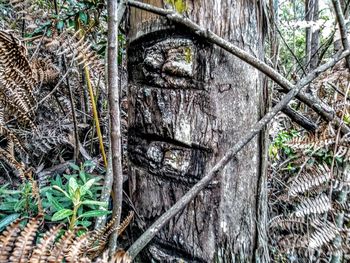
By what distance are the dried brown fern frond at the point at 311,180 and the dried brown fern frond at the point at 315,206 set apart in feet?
0.14

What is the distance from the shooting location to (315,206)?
1073mm

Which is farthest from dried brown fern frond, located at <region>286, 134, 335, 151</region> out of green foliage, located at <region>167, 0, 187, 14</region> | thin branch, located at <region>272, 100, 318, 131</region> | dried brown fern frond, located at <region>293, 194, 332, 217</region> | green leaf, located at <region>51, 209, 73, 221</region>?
green leaf, located at <region>51, 209, 73, 221</region>

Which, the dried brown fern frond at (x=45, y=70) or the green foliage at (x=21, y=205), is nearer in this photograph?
the green foliage at (x=21, y=205)

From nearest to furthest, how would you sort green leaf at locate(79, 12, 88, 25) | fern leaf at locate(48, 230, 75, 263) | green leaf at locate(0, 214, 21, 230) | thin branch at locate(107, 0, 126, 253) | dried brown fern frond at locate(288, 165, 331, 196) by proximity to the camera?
fern leaf at locate(48, 230, 75, 263) < thin branch at locate(107, 0, 126, 253) < green leaf at locate(0, 214, 21, 230) < dried brown fern frond at locate(288, 165, 331, 196) < green leaf at locate(79, 12, 88, 25)

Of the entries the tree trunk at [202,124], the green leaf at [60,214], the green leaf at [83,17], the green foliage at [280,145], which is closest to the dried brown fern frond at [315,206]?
the tree trunk at [202,124]

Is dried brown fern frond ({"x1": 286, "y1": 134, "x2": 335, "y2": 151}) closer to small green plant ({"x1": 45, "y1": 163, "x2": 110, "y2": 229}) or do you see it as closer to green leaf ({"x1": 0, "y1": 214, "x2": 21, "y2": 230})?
small green plant ({"x1": 45, "y1": 163, "x2": 110, "y2": 229})

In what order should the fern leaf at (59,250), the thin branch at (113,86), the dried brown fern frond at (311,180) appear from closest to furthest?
the fern leaf at (59,250) → the thin branch at (113,86) → the dried brown fern frond at (311,180)

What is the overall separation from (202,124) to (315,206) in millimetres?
510

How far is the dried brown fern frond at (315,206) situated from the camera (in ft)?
3.48

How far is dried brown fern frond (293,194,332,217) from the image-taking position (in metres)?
1.06

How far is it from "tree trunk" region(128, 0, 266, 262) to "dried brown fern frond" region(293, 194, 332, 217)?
0.16 meters

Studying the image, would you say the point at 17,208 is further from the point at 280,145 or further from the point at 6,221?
the point at 280,145

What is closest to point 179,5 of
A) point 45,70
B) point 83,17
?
point 83,17

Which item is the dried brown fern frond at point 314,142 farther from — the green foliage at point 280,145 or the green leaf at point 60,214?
the green leaf at point 60,214
